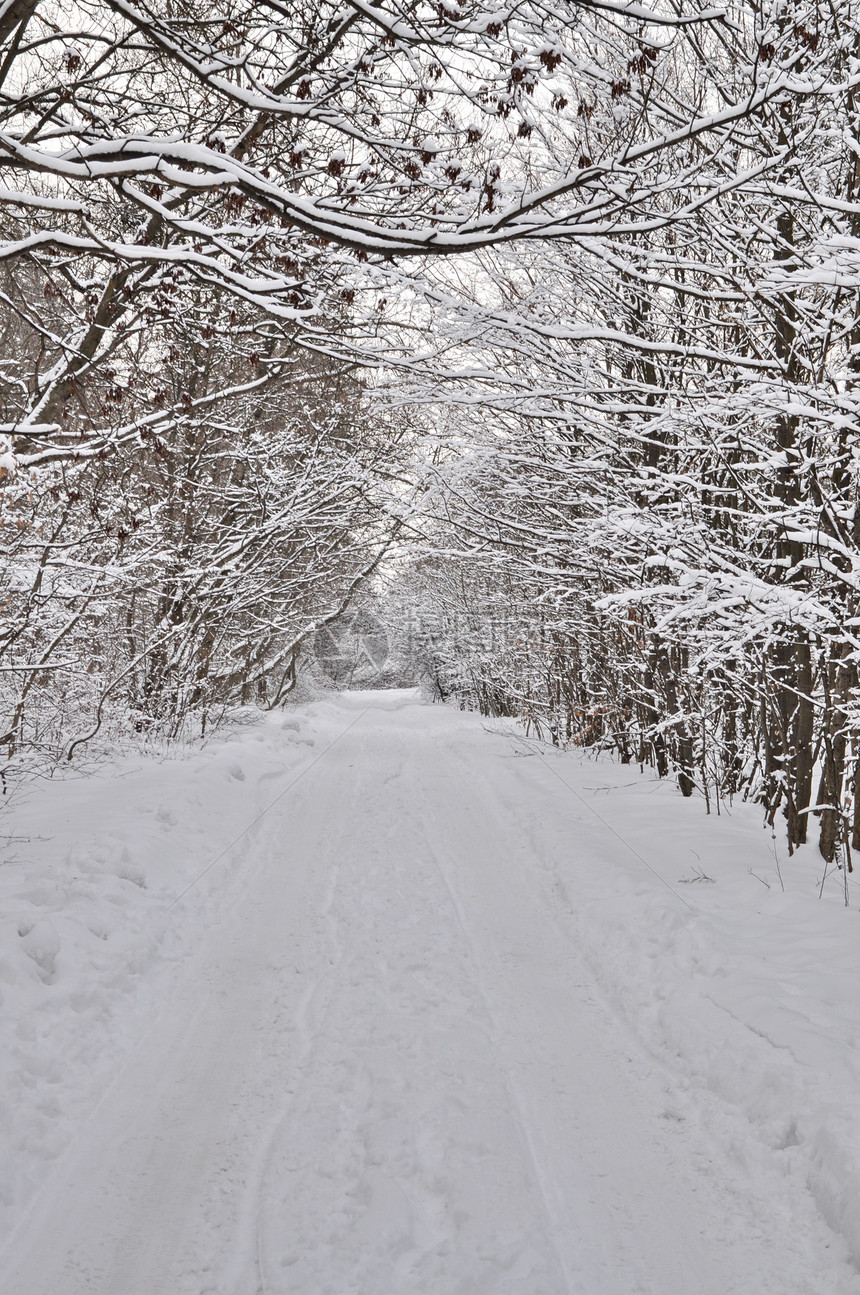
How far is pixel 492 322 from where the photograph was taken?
596cm

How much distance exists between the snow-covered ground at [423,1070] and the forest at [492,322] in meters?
1.76

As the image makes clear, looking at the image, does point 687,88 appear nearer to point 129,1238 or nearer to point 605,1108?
point 605,1108

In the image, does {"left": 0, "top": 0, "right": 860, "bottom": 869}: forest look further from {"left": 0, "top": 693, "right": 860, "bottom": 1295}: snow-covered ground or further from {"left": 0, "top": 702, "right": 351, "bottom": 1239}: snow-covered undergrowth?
{"left": 0, "top": 693, "right": 860, "bottom": 1295}: snow-covered ground

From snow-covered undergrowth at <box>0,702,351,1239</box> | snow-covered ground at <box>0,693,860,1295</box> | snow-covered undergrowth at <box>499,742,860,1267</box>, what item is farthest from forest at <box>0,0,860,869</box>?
snow-covered ground at <box>0,693,860,1295</box>

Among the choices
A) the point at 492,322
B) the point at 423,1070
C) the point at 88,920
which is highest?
the point at 492,322

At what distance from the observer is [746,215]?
5574 mm

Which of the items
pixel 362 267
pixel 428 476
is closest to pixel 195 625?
pixel 428 476

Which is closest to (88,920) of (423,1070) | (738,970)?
(423,1070)

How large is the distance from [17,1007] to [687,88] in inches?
382

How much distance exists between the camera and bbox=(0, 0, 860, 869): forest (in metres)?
3.77

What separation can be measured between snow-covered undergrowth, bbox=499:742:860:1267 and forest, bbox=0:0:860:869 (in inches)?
30.0

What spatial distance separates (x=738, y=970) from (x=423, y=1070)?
1.89m

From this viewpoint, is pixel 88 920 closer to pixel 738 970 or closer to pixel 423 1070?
pixel 423 1070

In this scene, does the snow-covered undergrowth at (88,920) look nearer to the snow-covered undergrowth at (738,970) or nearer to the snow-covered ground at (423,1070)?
the snow-covered ground at (423,1070)
